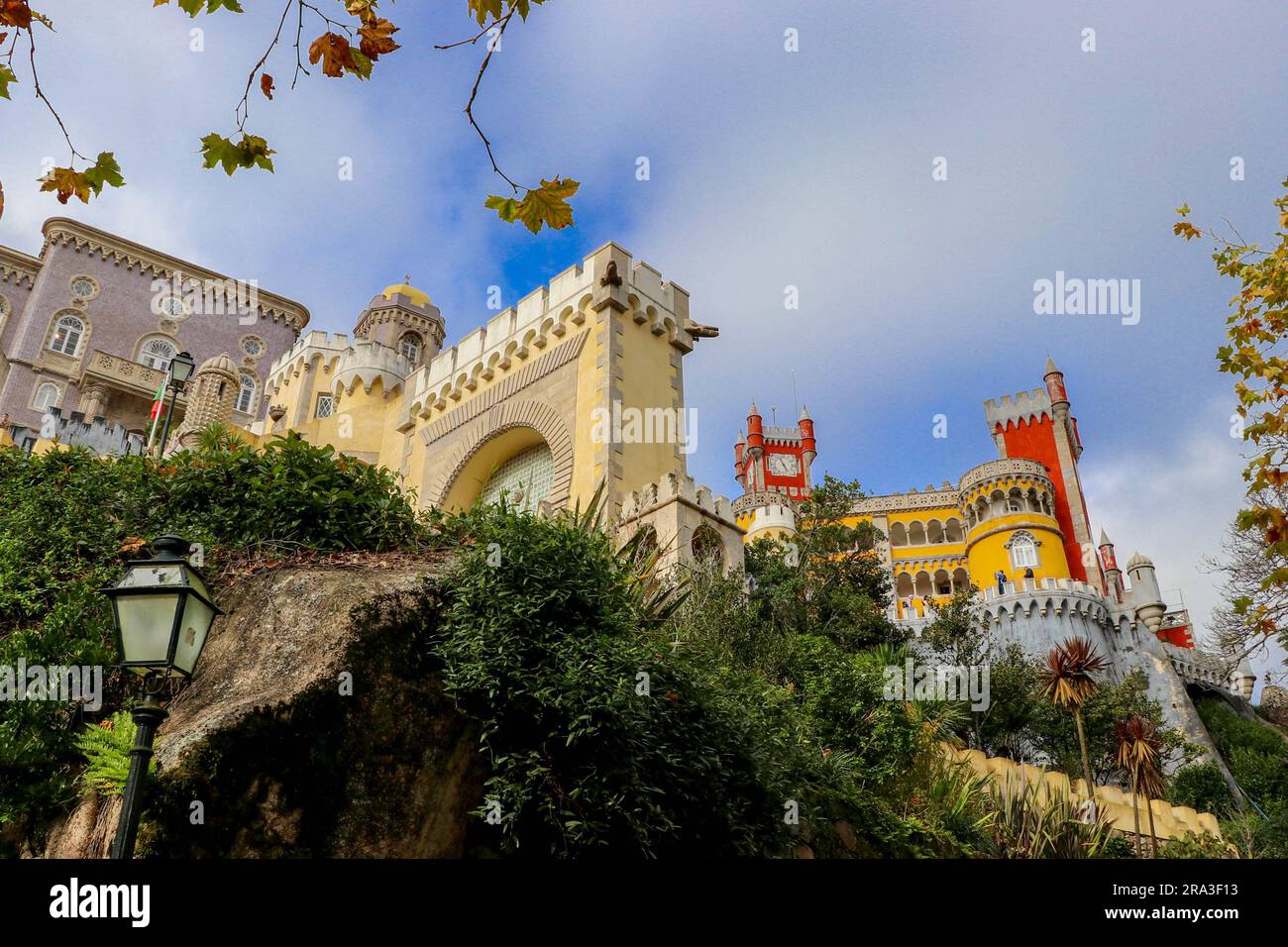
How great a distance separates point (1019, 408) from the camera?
54.8 metres

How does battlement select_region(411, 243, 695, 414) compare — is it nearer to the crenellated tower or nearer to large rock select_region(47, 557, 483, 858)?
large rock select_region(47, 557, 483, 858)

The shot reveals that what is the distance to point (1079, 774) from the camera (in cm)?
2555

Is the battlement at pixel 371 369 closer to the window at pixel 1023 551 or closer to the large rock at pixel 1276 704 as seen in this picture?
the window at pixel 1023 551

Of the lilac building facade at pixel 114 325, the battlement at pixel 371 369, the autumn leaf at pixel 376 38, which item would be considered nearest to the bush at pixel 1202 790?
the battlement at pixel 371 369

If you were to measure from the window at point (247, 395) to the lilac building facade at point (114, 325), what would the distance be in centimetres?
4

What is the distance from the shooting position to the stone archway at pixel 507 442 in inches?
761

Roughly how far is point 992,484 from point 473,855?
Result: 4205 centimetres

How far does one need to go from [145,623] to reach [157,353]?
40375 mm

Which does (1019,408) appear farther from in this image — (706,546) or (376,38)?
(376,38)

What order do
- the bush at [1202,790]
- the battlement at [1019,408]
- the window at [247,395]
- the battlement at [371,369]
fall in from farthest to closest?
the battlement at [1019,408] < the window at [247,395] < the bush at [1202,790] < the battlement at [371,369]

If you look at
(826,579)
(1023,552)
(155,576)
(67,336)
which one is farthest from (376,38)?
(1023,552)

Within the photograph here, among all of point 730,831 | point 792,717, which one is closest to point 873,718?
point 792,717
